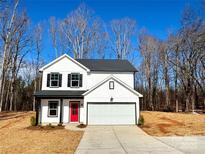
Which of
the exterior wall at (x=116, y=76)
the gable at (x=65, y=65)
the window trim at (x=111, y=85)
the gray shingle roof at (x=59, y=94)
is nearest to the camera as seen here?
the gray shingle roof at (x=59, y=94)

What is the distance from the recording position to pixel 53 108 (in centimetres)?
2370

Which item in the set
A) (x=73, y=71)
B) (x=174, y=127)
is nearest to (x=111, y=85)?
(x=73, y=71)

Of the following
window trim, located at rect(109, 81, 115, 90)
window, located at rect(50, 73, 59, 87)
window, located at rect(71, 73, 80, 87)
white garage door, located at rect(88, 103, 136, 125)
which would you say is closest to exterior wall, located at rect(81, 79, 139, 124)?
window trim, located at rect(109, 81, 115, 90)

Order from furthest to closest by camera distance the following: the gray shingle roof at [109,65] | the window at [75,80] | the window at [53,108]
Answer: the gray shingle roof at [109,65] → the window at [75,80] → the window at [53,108]

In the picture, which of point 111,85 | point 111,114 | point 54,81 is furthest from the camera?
point 54,81

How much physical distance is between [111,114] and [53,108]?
587 cm

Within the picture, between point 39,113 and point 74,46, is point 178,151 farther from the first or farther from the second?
point 74,46

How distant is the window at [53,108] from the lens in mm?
23562

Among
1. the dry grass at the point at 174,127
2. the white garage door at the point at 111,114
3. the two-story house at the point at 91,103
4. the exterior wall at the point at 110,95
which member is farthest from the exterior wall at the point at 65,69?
the dry grass at the point at 174,127

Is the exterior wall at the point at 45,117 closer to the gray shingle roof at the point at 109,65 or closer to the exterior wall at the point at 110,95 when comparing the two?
the exterior wall at the point at 110,95

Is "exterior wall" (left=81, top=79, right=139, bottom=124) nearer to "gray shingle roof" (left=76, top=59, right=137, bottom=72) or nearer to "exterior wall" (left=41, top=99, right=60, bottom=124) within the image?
"exterior wall" (left=41, top=99, right=60, bottom=124)

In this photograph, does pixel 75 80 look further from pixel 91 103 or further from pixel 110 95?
pixel 110 95

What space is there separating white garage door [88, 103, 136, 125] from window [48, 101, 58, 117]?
341 cm

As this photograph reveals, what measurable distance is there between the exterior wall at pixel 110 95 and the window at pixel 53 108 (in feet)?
9.33
